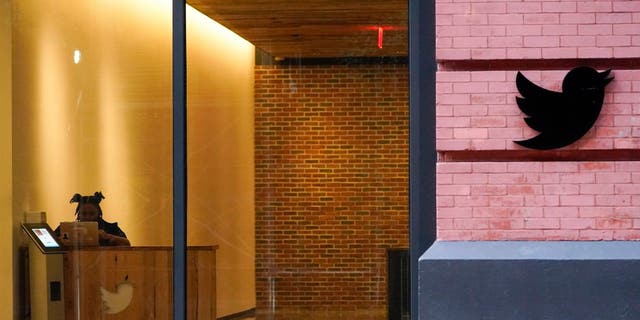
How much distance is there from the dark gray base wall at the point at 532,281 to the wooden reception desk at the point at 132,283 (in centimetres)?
186

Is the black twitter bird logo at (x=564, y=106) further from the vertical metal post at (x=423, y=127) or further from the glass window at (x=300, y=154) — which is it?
the glass window at (x=300, y=154)

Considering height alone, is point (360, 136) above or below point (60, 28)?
below

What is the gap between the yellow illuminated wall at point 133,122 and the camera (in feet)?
25.4

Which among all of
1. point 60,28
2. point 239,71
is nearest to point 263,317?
point 239,71

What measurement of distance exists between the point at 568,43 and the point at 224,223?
2.93 meters

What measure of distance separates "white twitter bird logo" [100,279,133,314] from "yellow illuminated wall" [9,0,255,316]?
434 mm

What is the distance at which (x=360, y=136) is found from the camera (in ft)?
24.7

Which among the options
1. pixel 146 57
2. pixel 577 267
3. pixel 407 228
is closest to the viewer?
pixel 577 267

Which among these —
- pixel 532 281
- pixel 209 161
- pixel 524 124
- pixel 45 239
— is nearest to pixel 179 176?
pixel 209 161

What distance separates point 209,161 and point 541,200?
8.41ft

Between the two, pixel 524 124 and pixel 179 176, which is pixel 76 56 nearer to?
pixel 179 176

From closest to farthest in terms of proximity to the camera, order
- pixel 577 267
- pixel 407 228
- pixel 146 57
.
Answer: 1. pixel 577 267
2. pixel 407 228
3. pixel 146 57

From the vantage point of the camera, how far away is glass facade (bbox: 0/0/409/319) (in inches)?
296

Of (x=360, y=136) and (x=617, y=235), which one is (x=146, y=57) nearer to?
(x=360, y=136)
